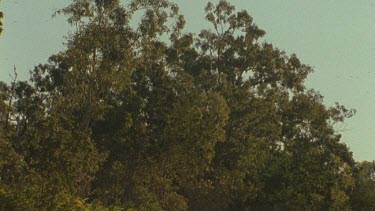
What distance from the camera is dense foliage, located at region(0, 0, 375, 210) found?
96.7 ft

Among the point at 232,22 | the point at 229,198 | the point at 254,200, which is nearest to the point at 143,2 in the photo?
the point at 232,22

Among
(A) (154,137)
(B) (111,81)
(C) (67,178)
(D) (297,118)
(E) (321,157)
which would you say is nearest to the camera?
(C) (67,178)

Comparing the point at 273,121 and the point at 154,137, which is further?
the point at 273,121

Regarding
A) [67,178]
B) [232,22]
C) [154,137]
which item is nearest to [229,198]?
[154,137]

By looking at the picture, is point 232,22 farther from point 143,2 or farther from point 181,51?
point 143,2

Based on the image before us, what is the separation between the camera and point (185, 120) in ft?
110

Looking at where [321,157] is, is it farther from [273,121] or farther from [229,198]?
[229,198]

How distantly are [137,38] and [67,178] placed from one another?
490 inches

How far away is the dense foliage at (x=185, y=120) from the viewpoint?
96.7ft

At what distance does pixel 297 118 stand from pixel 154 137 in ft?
47.8

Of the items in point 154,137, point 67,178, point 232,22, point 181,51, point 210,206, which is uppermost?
point 232,22

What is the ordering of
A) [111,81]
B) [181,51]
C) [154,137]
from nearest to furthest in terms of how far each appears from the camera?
[111,81] < [154,137] < [181,51]

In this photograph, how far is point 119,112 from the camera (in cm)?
3609

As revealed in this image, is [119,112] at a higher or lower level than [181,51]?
lower
